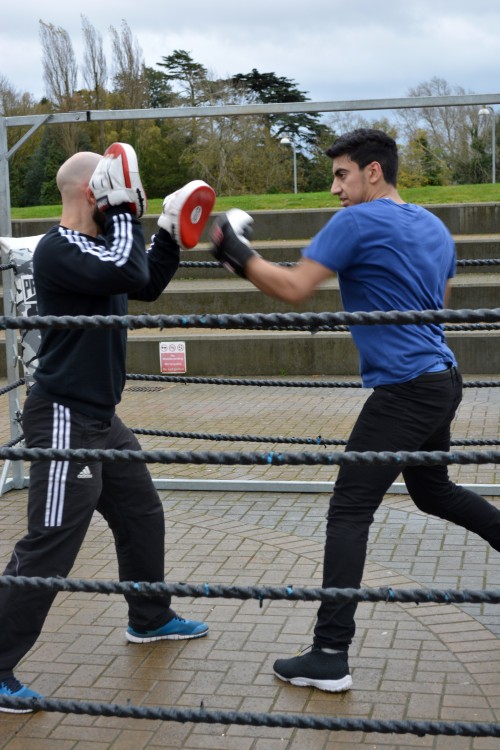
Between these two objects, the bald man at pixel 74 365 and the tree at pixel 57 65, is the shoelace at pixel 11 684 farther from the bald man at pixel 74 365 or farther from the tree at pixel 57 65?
the tree at pixel 57 65

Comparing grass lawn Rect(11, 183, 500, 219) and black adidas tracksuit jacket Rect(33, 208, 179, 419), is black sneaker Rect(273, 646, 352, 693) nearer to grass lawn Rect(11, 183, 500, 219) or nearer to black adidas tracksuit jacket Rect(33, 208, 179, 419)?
black adidas tracksuit jacket Rect(33, 208, 179, 419)

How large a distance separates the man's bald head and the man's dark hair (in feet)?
2.77

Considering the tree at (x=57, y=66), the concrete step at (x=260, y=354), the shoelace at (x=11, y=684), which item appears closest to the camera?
the shoelace at (x=11, y=684)

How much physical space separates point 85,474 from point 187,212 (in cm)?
98

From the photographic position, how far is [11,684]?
3.38 metres

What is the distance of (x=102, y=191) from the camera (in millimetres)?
3391

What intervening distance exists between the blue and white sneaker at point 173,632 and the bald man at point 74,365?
63cm

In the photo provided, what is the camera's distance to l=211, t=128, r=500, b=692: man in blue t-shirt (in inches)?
134

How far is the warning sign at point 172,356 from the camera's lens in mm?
10789

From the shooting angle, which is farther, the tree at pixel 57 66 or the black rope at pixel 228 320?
the tree at pixel 57 66

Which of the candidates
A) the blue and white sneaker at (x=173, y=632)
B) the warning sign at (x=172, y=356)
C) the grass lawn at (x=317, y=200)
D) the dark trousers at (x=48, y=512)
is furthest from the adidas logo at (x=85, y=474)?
the grass lawn at (x=317, y=200)

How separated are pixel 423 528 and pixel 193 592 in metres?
3.20

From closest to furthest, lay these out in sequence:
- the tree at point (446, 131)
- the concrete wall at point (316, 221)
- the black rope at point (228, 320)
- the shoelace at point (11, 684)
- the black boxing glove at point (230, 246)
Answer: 1. the black rope at point (228, 320)
2. the black boxing glove at point (230, 246)
3. the shoelace at point (11, 684)
4. the concrete wall at point (316, 221)
5. the tree at point (446, 131)

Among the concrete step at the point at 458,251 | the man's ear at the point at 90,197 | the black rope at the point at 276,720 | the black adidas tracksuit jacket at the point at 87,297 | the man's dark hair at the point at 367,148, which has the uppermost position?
the man's dark hair at the point at 367,148
